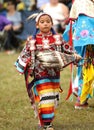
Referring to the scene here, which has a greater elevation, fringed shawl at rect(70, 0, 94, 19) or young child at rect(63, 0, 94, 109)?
fringed shawl at rect(70, 0, 94, 19)

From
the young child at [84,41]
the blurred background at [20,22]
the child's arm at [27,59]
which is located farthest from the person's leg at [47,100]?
the blurred background at [20,22]

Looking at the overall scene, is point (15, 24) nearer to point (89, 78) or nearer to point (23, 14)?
point (23, 14)

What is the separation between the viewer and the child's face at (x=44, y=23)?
5.78 meters

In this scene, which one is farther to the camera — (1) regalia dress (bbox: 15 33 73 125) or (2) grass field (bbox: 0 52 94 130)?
(2) grass field (bbox: 0 52 94 130)

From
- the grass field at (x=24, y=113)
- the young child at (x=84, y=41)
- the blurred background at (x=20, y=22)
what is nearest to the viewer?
the grass field at (x=24, y=113)

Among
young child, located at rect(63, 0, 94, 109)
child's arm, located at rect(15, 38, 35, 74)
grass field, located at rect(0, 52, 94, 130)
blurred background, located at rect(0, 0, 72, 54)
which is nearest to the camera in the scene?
child's arm, located at rect(15, 38, 35, 74)

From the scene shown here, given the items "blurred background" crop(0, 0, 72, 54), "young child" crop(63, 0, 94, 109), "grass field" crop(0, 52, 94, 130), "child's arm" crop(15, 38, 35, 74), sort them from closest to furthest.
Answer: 1. "child's arm" crop(15, 38, 35, 74)
2. "grass field" crop(0, 52, 94, 130)
3. "young child" crop(63, 0, 94, 109)
4. "blurred background" crop(0, 0, 72, 54)

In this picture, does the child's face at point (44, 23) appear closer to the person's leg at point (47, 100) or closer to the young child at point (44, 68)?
the young child at point (44, 68)

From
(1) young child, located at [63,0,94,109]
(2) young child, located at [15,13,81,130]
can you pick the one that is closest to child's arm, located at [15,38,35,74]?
(2) young child, located at [15,13,81,130]

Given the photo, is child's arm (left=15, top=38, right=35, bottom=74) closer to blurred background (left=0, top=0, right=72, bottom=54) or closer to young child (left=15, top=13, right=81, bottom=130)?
young child (left=15, top=13, right=81, bottom=130)

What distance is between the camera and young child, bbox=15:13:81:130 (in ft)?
18.8

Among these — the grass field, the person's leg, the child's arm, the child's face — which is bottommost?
the grass field

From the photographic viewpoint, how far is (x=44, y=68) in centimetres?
573

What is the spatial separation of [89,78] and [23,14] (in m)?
7.69
